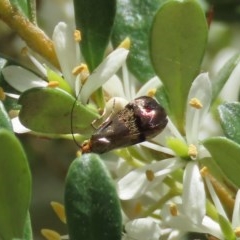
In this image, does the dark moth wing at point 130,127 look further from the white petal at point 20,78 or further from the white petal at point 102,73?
the white petal at point 20,78

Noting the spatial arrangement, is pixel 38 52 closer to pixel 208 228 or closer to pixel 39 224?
pixel 208 228

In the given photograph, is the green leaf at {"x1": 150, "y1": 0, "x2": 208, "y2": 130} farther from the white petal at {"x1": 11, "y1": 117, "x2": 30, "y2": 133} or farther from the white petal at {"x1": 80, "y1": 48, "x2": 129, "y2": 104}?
the white petal at {"x1": 11, "y1": 117, "x2": 30, "y2": 133}

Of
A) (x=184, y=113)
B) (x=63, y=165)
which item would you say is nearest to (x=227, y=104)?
(x=184, y=113)

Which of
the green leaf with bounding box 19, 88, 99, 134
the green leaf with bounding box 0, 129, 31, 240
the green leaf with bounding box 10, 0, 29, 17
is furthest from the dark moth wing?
the green leaf with bounding box 10, 0, 29, 17

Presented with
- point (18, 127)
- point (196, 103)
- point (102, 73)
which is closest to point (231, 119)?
point (196, 103)

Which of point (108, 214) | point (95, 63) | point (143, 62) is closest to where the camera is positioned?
point (108, 214)

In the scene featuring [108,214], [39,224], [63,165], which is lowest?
[39,224]

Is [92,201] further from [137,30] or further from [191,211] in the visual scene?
[137,30]

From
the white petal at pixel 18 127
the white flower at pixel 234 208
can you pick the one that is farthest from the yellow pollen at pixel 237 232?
the white petal at pixel 18 127
